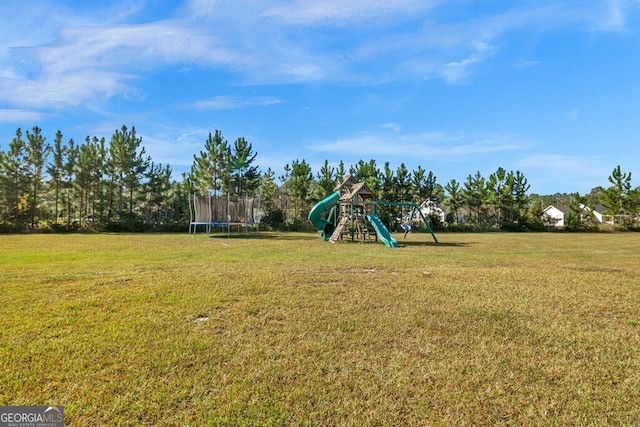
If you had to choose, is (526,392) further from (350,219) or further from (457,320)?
(350,219)

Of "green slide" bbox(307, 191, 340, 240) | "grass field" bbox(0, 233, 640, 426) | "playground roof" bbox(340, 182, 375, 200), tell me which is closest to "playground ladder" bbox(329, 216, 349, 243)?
"green slide" bbox(307, 191, 340, 240)

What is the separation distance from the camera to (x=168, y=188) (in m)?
28.7

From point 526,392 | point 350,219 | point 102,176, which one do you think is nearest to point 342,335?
point 526,392

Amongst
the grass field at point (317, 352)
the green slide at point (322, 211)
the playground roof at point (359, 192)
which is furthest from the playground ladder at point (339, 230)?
the grass field at point (317, 352)

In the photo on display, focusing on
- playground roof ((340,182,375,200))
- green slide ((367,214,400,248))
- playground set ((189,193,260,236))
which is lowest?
green slide ((367,214,400,248))

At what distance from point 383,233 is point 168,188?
20.4 m

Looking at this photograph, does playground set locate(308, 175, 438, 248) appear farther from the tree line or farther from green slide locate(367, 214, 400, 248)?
the tree line

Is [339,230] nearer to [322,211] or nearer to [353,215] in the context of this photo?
[353,215]

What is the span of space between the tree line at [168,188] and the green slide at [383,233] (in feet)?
37.9

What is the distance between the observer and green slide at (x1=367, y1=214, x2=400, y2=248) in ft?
44.8

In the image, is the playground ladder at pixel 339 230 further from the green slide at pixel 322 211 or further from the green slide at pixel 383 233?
the green slide at pixel 383 233

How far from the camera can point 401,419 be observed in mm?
2045

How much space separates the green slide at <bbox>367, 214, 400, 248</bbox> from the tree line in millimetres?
11553

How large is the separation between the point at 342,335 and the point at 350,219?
1283 centimetres
